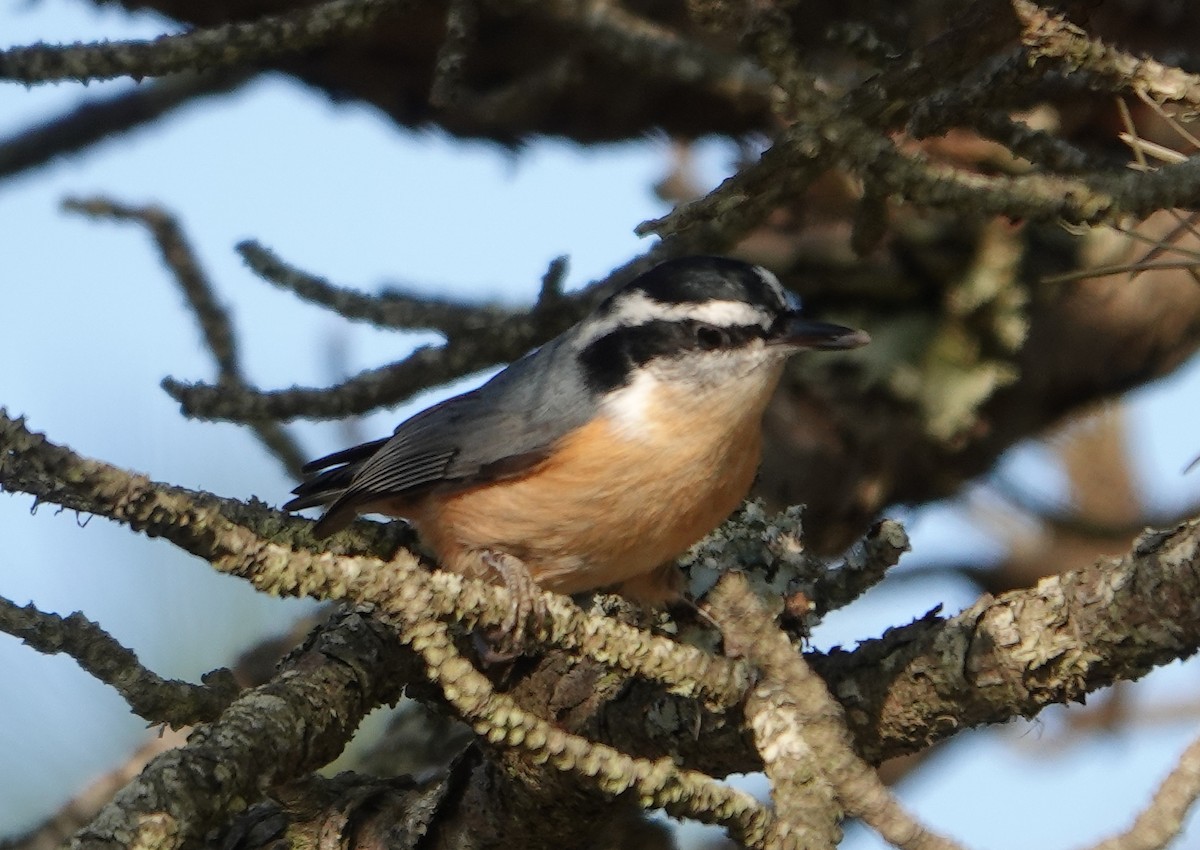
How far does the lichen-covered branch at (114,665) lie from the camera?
87.7 inches

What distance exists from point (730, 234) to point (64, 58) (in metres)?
1.48

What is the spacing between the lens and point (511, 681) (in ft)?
10.1

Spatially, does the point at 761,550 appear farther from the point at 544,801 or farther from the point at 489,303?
the point at 489,303

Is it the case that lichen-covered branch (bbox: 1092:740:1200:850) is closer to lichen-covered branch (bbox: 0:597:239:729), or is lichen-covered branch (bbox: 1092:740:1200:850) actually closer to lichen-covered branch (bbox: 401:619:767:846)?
lichen-covered branch (bbox: 401:619:767:846)

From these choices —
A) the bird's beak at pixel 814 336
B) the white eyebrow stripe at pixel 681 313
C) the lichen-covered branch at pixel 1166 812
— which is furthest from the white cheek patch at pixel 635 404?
the lichen-covered branch at pixel 1166 812

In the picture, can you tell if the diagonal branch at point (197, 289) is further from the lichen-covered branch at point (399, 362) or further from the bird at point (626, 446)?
the bird at point (626, 446)

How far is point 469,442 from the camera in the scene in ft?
12.5

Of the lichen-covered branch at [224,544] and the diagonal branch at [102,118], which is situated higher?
the diagonal branch at [102,118]

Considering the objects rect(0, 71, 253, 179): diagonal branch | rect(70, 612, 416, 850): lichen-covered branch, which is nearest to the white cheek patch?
rect(70, 612, 416, 850): lichen-covered branch

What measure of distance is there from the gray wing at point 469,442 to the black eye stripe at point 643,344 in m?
0.05

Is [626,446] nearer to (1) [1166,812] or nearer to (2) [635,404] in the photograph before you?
(2) [635,404]

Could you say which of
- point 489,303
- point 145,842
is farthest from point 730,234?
point 145,842

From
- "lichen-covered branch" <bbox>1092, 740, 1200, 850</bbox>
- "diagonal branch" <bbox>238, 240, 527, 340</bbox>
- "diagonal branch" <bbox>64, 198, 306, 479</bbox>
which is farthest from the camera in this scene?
"diagonal branch" <bbox>64, 198, 306, 479</bbox>

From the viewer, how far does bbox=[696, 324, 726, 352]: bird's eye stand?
354cm
